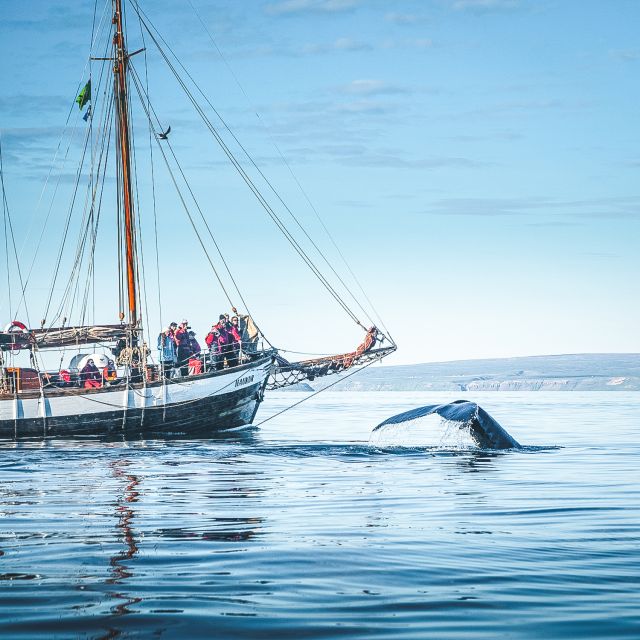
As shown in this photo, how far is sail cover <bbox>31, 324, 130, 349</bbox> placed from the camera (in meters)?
46.2

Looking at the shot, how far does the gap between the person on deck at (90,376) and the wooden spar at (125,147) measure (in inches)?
98.6

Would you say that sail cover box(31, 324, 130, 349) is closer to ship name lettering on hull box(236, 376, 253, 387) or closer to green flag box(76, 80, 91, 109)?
ship name lettering on hull box(236, 376, 253, 387)

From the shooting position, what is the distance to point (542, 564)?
440 inches

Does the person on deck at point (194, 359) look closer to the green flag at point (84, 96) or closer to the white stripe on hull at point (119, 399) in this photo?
the white stripe on hull at point (119, 399)

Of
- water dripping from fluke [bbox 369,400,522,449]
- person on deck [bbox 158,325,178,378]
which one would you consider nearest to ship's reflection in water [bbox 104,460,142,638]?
water dripping from fluke [bbox 369,400,522,449]

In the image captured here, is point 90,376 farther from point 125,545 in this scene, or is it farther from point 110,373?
point 125,545

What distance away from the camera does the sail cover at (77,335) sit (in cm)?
4619

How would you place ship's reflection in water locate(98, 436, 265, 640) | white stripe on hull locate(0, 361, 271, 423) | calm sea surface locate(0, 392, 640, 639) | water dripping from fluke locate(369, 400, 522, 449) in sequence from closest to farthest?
1. calm sea surface locate(0, 392, 640, 639)
2. ship's reflection in water locate(98, 436, 265, 640)
3. water dripping from fluke locate(369, 400, 522, 449)
4. white stripe on hull locate(0, 361, 271, 423)

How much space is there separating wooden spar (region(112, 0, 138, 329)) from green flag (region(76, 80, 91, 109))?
66.4 inches

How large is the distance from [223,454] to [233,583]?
22387 mm

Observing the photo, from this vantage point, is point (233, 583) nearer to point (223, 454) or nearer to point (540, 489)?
point (540, 489)

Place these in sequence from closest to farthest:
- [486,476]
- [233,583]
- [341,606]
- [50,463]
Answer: [341,606], [233,583], [486,476], [50,463]

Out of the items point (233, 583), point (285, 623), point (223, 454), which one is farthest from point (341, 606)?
point (223, 454)

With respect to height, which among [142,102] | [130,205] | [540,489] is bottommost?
[540,489]
